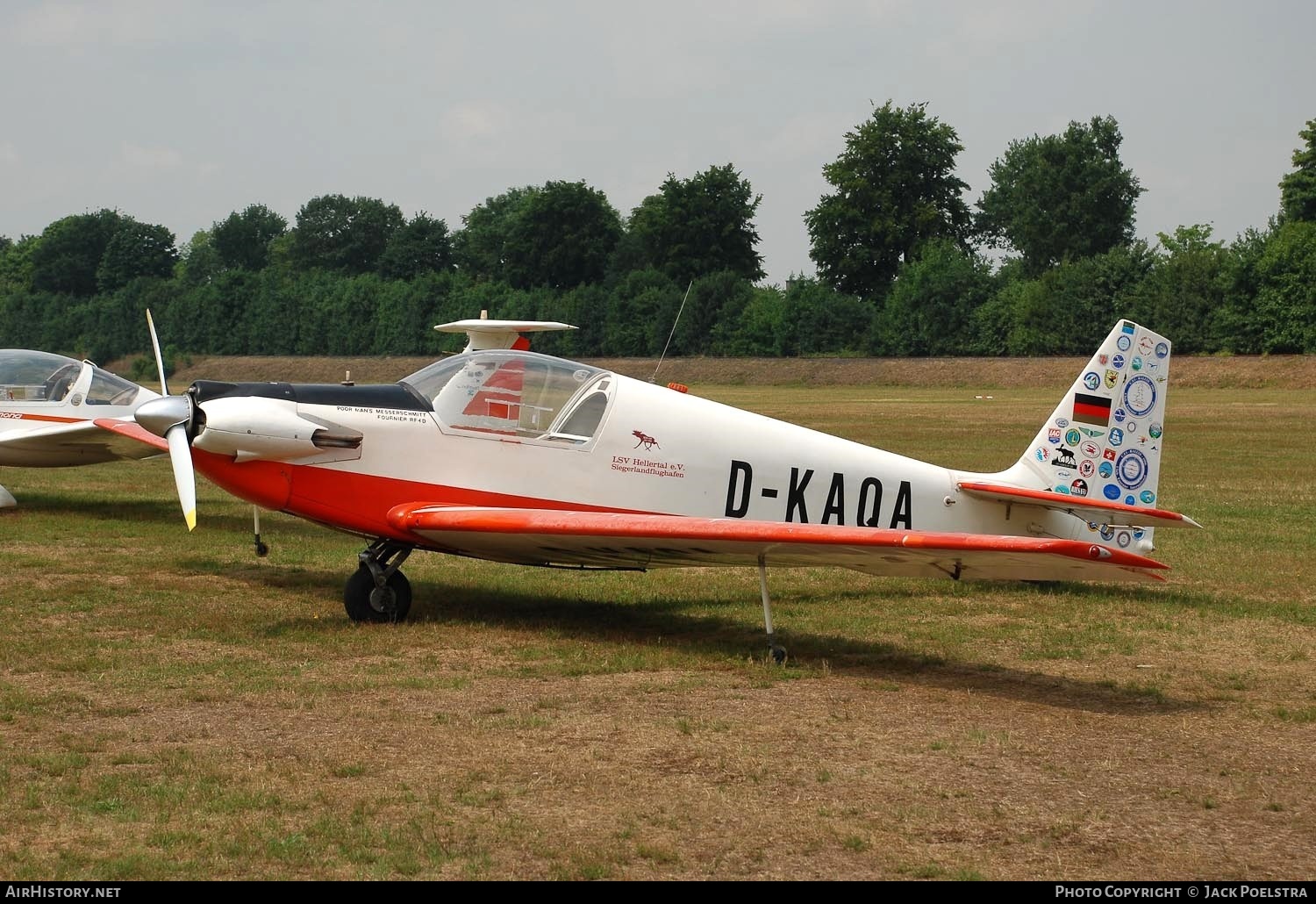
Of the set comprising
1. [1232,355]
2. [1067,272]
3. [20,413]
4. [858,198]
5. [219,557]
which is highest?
[858,198]

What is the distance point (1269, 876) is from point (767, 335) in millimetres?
66331

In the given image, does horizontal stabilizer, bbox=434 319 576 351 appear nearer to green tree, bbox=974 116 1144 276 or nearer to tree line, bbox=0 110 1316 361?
tree line, bbox=0 110 1316 361

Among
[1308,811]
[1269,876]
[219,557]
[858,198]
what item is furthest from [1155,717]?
[858,198]

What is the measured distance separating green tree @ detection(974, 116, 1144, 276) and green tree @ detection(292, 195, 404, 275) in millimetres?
49000

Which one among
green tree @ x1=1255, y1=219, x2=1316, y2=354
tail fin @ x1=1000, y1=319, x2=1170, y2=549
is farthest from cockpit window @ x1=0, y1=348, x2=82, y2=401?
green tree @ x1=1255, y1=219, x2=1316, y2=354

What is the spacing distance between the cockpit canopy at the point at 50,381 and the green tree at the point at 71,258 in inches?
3235

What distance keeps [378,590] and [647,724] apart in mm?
3108

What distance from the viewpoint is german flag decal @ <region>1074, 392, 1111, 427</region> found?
9867 millimetres

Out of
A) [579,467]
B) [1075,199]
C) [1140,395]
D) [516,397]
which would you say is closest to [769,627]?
[579,467]

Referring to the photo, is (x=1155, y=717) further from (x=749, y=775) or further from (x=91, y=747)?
(x=91, y=747)

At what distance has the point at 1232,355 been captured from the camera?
57469 mm

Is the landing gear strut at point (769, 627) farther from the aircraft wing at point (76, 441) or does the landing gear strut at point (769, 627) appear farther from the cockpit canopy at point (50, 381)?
the cockpit canopy at point (50, 381)

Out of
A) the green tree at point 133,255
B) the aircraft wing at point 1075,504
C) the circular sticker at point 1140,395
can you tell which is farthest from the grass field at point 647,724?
the green tree at point 133,255

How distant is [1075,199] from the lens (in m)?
88.2
